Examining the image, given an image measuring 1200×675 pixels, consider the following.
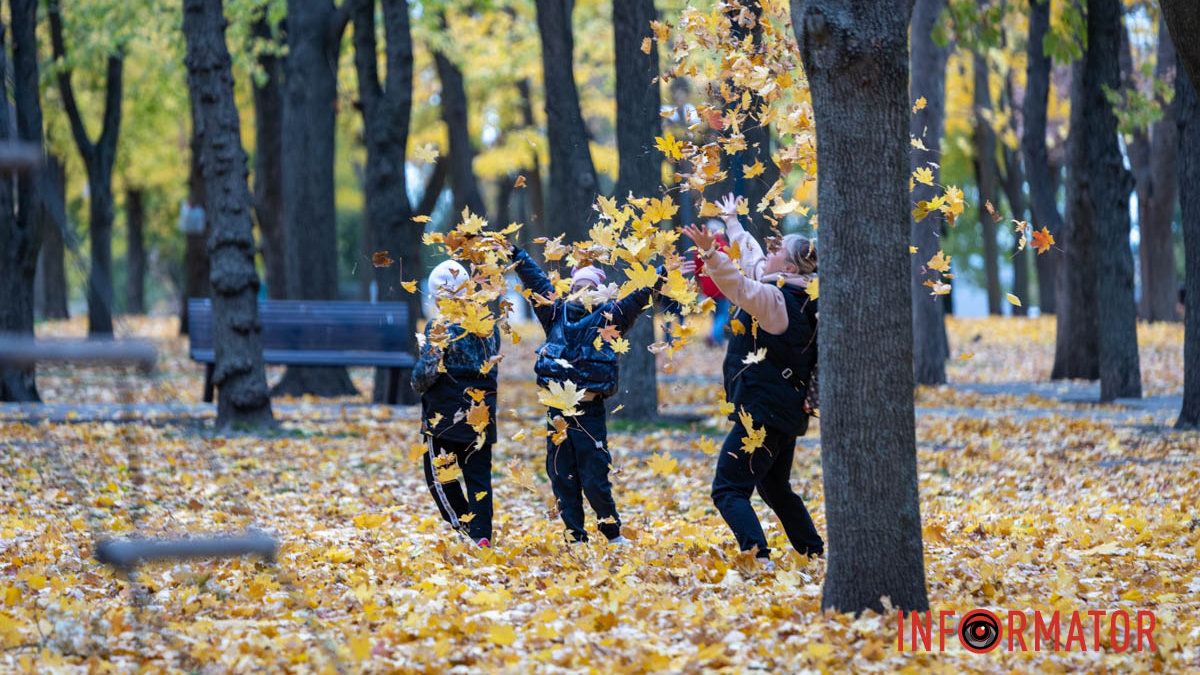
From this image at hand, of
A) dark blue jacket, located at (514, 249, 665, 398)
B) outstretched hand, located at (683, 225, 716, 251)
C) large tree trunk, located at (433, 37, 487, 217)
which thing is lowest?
dark blue jacket, located at (514, 249, 665, 398)

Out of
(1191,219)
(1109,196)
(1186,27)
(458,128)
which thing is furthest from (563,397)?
(458,128)

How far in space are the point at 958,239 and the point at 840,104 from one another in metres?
56.4

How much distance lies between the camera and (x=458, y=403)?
24.8 ft

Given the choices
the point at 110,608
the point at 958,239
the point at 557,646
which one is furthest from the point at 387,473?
the point at 958,239

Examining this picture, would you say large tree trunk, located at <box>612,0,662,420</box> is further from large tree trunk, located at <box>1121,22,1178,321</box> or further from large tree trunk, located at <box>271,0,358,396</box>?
large tree trunk, located at <box>1121,22,1178,321</box>

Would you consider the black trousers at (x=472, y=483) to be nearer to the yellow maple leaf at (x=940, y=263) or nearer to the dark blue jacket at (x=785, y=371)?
the dark blue jacket at (x=785, y=371)

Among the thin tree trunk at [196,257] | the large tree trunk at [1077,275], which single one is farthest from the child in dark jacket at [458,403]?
the thin tree trunk at [196,257]

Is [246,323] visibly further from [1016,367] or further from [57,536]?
[1016,367]

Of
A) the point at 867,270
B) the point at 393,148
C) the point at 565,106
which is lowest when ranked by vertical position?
the point at 867,270

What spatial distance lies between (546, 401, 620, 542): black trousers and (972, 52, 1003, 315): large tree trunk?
20.8 meters

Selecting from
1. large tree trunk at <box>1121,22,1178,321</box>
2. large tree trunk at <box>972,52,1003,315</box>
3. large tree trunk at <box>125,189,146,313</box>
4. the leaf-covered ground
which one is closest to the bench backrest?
the leaf-covered ground

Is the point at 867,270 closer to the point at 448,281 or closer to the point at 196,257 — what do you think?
the point at 448,281

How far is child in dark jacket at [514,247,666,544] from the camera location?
7.29 m

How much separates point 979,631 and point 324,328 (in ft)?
38.8
